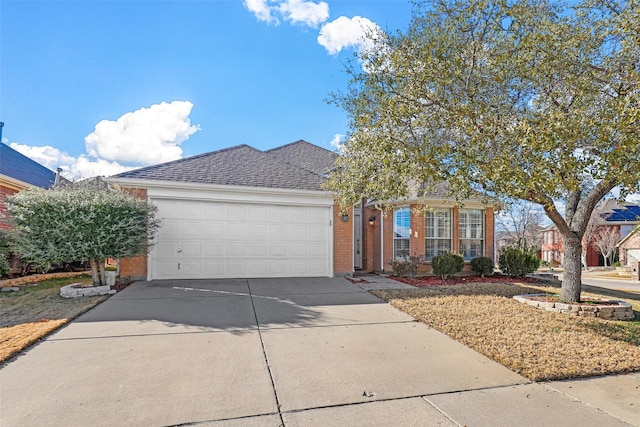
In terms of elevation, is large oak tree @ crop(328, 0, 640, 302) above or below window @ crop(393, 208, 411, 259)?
above

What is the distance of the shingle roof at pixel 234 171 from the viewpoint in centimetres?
1009

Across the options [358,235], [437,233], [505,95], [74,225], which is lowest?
[358,235]

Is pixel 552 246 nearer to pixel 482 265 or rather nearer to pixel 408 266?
pixel 482 265

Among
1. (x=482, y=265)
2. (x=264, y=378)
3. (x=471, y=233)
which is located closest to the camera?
(x=264, y=378)

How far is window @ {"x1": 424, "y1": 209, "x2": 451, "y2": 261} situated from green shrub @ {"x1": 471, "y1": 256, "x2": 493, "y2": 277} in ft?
3.48

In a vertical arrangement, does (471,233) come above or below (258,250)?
above

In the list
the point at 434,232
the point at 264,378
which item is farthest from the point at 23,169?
the point at 434,232

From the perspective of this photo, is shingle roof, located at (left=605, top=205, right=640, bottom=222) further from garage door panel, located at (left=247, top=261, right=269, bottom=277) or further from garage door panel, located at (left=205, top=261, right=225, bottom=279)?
garage door panel, located at (left=205, top=261, right=225, bottom=279)

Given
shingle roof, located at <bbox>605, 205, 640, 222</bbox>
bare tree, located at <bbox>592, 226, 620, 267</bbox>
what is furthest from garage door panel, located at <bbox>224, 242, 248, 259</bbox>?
shingle roof, located at <bbox>605, 205, 640, 222</bbox>

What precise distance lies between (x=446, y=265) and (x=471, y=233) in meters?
2.72

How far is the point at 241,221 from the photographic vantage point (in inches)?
414

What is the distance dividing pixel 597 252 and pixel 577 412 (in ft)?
119

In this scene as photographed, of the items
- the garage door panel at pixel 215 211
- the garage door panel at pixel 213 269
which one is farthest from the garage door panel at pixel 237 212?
the garage door panel at pixel 213 269

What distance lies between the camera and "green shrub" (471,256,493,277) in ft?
40.9
